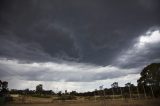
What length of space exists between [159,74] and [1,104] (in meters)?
48.3

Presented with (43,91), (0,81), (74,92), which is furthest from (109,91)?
(0,81)

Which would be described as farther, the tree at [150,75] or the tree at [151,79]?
the tree at [150,75]

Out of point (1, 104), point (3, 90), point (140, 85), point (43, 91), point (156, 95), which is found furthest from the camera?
point (43, 91)

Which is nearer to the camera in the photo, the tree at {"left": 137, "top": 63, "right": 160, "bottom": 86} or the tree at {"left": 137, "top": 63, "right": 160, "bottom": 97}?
the tree at {"left": 137, "top": 63, "right": 160, "bottom": 97}

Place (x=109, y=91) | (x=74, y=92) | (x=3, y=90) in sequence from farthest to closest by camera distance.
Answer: (x=74, y=92), (x=109, y=91), (x=3, y=90)

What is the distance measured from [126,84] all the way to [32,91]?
45.9 meters

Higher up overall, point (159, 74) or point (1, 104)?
point (159, 74)

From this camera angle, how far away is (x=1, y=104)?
135 ft

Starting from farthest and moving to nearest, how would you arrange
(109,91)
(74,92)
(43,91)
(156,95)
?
(43,91) → (74,92) → (109,91) → (156,95)

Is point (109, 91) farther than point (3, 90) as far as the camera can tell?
Yes

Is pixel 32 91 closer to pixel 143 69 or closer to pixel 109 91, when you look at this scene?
pixel 109 91

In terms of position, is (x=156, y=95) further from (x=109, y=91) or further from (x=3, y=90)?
(x=3, y=90)

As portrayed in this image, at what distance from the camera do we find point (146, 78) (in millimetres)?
69875

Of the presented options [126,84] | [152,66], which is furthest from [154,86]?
[126,84]
